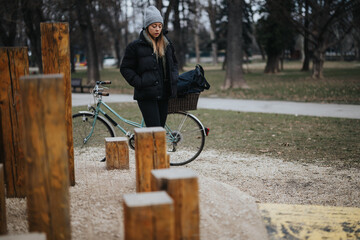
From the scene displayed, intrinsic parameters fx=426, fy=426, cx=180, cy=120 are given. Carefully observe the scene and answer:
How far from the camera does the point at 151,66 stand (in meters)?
5.02

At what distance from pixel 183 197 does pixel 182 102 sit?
3.07m

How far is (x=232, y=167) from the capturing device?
621cm

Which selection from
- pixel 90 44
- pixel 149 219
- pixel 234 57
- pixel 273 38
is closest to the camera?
pixel 149 219

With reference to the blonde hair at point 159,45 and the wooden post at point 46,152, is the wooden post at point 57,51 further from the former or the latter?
the wooden post at point 46,152

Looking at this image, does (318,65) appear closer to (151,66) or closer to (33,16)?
(33,16)

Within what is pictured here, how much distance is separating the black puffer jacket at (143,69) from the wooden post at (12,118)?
1.34m

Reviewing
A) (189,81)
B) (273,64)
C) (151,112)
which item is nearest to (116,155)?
(151,112)

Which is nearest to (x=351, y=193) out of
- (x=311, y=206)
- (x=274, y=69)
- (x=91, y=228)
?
(x=311, y=206)

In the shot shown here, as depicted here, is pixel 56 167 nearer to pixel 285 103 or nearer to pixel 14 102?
pixel 14 102

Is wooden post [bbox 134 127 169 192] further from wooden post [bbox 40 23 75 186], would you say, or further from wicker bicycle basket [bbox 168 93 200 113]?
wicker bicycle basket [bbox 168 93 200 113]

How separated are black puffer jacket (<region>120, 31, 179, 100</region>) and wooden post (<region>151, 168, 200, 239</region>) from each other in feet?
7.12

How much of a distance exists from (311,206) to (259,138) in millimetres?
4036

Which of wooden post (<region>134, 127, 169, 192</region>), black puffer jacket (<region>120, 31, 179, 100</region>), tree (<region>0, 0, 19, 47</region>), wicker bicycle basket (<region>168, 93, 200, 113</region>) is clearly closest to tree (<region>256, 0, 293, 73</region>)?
tree (<region>0, 0, 19, 47</region>)

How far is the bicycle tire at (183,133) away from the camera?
20.5 ft
